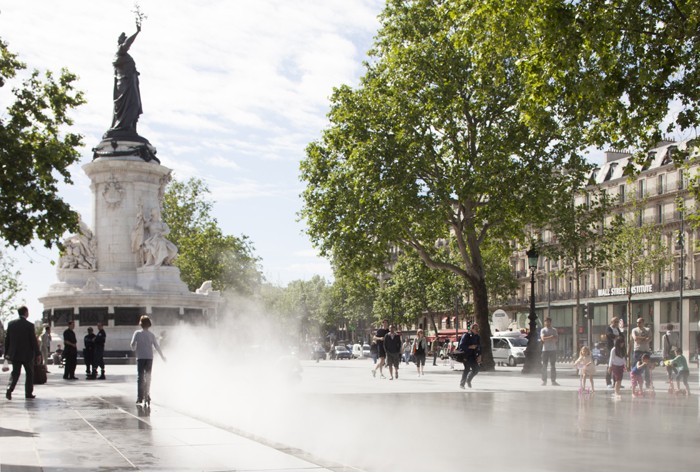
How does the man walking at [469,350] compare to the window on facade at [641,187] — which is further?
the window on facade at [641,187]

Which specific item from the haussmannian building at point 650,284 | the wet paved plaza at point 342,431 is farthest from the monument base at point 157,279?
the haussmannian building at point 650,284

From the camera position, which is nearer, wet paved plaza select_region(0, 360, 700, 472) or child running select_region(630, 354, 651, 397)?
wet paved plaza select_region(0, 360, 700, 472)

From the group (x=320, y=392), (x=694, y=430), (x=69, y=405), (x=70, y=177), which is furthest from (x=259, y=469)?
(x=70, y=177)

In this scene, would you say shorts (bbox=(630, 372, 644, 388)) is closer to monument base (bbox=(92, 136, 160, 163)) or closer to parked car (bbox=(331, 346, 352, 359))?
monument base (bbox=(92, 136, 160, 163))

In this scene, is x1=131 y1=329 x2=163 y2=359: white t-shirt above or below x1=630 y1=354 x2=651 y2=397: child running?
above

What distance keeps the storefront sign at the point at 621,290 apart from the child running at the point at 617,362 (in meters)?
51.6

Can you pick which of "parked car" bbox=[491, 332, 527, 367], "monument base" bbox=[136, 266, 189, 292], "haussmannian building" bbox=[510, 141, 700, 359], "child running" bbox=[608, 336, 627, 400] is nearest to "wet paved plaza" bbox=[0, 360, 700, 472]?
"child running" bbox=[608, 336, 627, 400]

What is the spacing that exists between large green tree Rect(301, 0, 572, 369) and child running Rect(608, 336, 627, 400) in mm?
12794

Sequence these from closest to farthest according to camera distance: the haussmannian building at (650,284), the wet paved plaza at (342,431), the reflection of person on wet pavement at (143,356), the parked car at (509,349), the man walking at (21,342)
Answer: the wet paved plaza at (342,431)
the reflection of person on wet pavement at (143,356)
the man walking at (21,342)
the parked car at (509,349)
the haussmannian building at (650,284)

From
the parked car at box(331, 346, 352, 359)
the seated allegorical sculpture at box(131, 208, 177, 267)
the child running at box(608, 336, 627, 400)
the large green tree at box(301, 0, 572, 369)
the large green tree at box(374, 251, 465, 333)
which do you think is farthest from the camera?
the parked car at box(331, 346, 352, 359)

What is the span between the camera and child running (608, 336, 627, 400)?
20297 millimetres

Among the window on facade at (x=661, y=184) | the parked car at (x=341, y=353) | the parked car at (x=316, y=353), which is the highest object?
Result: the window on facade at (x=661, y=184)

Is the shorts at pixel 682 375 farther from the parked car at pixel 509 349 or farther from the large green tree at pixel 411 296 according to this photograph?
the large green tree at pixel 411 296

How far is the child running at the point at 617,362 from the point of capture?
20.3 metres
